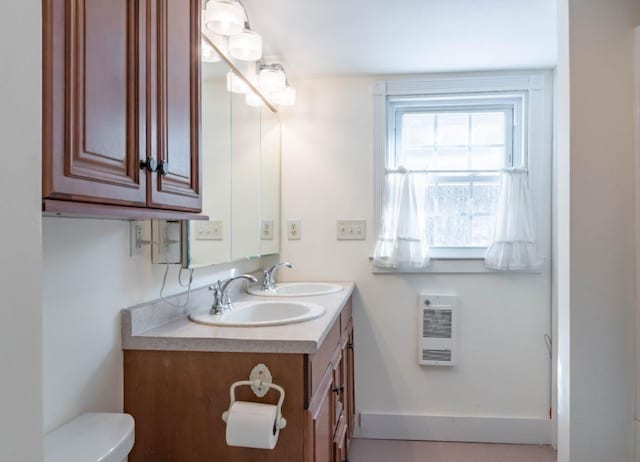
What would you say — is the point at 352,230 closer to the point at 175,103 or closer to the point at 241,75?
the point at 241,75

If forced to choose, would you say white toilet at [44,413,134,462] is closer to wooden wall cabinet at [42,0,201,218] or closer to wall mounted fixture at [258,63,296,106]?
wooden wall cabinet at [42,0,201,218]

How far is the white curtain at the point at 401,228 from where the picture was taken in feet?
8.52

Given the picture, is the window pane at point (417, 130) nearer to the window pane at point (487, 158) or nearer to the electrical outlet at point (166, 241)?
the window pane at point (487, 158)

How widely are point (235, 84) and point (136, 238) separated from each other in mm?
977

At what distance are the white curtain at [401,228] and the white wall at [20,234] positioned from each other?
226cm

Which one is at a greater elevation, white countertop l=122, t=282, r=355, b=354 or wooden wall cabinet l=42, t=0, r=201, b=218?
wooden wall cabinet l=42, t=0, r=201, b=218

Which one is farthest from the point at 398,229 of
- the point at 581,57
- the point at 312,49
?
the point at 581,57

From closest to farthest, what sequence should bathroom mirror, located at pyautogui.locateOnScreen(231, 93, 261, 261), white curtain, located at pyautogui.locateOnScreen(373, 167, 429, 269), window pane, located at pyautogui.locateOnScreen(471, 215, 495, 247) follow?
bathroom mirror, located at pyautogui.locateOnScreen(231, 93, 261, 261) < white curtain, located at pyautogui.locateOnScreen(373, 167, 429, 269) < window pane, located at pyautogui.locateOnScreen(471, 215, 495, 247)

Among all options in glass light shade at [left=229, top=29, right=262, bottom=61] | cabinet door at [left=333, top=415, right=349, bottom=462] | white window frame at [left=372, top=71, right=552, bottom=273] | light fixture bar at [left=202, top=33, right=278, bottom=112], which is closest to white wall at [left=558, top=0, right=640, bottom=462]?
cabinet door at [left=333, top=415, right=349, bottom=462]

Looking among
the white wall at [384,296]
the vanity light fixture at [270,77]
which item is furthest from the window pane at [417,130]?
the vanity light fixture at [270,77]

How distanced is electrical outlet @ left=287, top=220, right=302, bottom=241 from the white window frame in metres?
0.46

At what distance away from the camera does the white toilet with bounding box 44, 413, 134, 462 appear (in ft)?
3.01

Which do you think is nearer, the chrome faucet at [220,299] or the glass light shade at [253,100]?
the chrome faucet at [220,299]

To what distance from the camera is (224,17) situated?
5.22 ft
